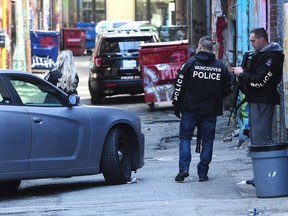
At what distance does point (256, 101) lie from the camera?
34.9 feet

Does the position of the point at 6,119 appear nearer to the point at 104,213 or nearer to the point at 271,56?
the point at 104,213

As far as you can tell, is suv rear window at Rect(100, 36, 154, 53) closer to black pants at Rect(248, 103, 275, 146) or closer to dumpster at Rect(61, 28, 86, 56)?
black pants at Rect(248, 103, 275, 146)

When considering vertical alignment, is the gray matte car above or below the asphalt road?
above

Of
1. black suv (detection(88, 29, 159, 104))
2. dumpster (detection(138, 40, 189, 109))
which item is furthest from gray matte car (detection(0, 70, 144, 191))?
black suv (detection(88, 29, 159, 104))

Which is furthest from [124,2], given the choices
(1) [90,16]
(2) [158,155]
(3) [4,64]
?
(2) [158,155]

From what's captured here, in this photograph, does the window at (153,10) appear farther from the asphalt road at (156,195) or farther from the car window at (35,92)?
the car window at (35,92)

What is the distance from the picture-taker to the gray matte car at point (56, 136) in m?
10.3

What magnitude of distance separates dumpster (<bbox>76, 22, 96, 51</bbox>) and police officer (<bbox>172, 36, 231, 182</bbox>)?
1549 inches

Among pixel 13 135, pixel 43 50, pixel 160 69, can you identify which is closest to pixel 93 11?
pixel 43 50

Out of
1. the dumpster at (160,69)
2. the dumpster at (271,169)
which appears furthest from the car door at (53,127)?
the dumpster at (160,69)

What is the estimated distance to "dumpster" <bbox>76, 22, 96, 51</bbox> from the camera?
51.3 m

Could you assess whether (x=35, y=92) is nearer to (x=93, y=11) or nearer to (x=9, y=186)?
(x=9, y=186)

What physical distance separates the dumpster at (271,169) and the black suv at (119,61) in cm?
1474

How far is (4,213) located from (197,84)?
304 centimetres
